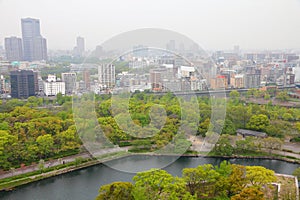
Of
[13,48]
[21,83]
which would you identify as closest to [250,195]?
[21,83]

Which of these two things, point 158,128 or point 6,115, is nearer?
point 158,128

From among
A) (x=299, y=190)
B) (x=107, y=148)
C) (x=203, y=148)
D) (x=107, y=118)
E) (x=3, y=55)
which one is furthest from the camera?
(x=3, y=55)

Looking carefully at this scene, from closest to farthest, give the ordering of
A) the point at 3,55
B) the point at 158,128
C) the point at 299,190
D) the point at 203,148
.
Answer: the point at 158,128 → the point at 299,190 → the point at 203,148 → the point at 3,55

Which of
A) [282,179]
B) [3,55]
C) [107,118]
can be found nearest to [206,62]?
[107,118]

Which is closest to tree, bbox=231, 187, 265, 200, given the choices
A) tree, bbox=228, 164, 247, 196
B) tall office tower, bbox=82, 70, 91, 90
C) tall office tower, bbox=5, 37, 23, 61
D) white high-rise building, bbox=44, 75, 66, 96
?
tree, bbox=228, 164, 247, 196

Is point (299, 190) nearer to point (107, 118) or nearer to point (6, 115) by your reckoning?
point (107, 118)

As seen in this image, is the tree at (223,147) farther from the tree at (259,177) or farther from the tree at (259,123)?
the tree at (259,177)

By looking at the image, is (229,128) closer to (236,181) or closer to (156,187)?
(236,181)

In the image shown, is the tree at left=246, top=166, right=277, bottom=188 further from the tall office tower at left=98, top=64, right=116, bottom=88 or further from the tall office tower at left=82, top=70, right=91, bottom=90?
the tall office tower at left=82, top=70, right=91, bottom=90
